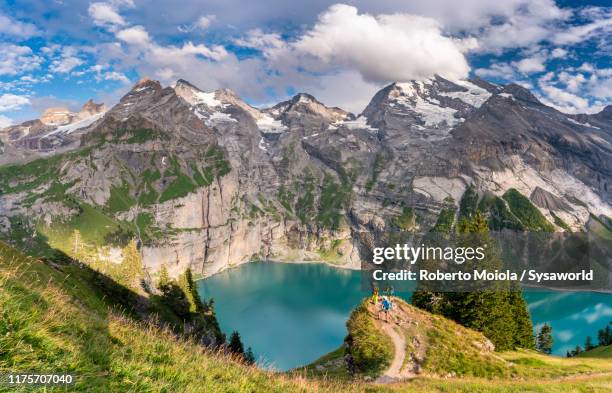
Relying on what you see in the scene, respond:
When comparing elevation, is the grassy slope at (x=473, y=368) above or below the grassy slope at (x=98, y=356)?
below

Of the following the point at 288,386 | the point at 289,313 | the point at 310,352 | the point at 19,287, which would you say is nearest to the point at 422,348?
the point at 288,386

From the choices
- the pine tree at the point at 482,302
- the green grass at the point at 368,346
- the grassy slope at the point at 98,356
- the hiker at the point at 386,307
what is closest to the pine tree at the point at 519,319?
the pine tree at the point at 482,302

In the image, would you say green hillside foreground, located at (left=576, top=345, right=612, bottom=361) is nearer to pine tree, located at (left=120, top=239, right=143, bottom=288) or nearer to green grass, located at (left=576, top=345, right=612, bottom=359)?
green grass, located at (left=576, top=345, right=612, bottom=359)

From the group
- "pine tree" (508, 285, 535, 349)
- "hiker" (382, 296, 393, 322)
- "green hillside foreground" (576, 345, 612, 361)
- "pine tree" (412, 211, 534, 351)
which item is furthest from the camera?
"pine tree" (508, 285, 535, 349)

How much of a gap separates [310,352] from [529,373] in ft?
404

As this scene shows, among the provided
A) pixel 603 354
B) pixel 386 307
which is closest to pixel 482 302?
pixel 603 354

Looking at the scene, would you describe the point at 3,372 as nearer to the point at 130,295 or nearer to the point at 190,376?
the point at 190,376

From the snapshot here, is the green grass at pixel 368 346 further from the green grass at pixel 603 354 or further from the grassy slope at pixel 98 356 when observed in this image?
the green grass at pixel 603 354

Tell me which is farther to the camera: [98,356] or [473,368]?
[473,368]

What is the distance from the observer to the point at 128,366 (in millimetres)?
7438

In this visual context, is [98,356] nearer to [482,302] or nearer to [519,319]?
[482,302]

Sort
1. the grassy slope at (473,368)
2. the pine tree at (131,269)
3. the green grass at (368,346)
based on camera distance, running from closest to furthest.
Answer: the grassy slope at (473,368) → the green grass at (368,346) → the pine tree at (131,269)

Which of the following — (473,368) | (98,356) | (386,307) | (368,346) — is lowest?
(473,368)

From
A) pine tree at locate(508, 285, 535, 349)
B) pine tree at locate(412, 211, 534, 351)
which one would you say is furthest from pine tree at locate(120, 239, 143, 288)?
pine tree at locate(508, 285, 535, 349)
